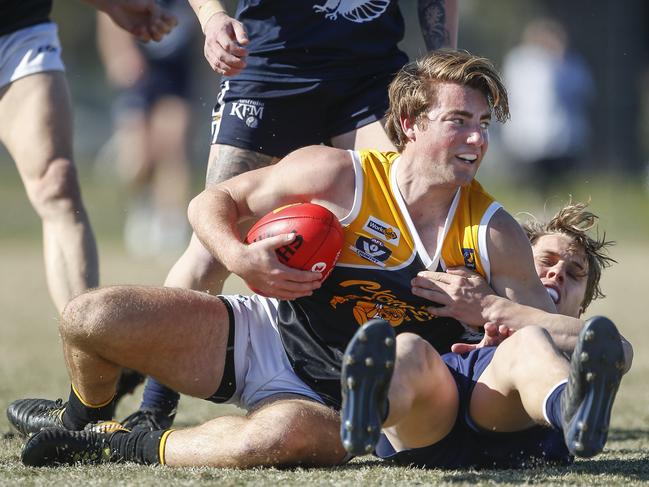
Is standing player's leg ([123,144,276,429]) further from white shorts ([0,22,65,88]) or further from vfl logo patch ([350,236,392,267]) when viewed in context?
white shorts ([0,22,65,88])

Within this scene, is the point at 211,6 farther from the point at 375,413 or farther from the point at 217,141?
the point at 375,413

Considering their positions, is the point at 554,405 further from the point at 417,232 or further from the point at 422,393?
the point at 417,232

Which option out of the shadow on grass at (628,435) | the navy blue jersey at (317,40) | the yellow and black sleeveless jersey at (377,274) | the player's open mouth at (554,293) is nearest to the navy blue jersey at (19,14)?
the navy blue jersey at (317,40)

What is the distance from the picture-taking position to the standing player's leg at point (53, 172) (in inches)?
212

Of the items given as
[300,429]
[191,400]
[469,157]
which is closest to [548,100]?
[191,400]

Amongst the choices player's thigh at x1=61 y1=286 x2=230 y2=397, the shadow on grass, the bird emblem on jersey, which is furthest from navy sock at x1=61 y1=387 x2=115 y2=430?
the shadow on grass

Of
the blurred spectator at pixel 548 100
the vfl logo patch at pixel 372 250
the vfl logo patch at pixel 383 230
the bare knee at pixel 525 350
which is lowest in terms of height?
the bare knee at pixel 525 350

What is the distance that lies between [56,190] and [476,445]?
2.44 m

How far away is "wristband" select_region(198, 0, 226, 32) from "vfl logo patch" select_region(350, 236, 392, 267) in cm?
121

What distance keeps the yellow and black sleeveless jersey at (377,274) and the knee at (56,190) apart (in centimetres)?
158

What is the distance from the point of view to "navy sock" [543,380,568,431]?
355cm

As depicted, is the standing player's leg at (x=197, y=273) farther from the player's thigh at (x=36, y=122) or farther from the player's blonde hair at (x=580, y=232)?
the player's blonde hair at (x=580, y=232)

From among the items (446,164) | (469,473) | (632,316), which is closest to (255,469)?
(469,473)

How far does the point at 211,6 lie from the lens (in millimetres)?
4848
